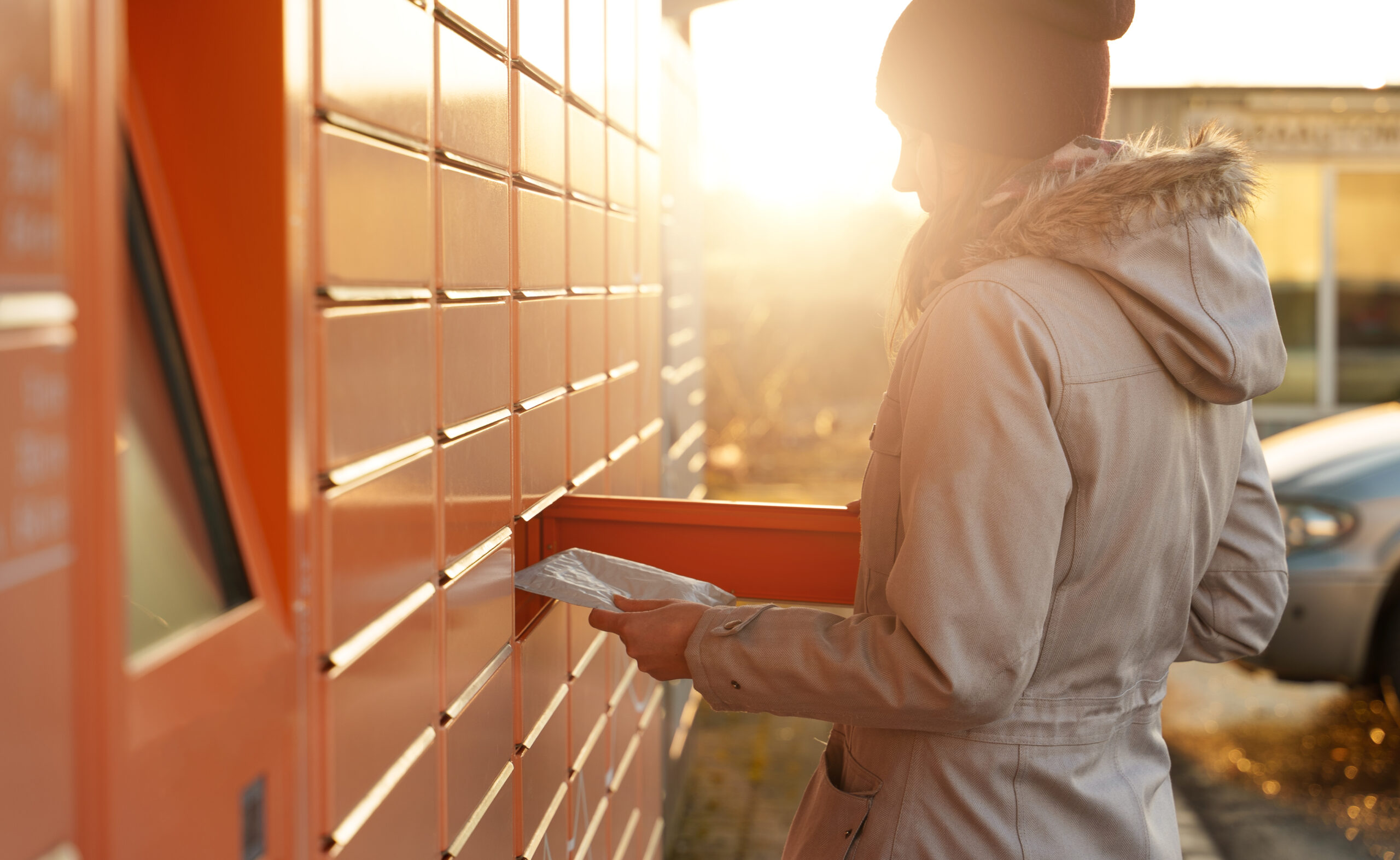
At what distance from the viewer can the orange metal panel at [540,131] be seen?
6.42 feet

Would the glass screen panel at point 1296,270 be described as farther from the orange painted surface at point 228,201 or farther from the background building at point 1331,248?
the orange painted surface at point 228,201

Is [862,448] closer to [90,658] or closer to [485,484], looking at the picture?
[485,484]

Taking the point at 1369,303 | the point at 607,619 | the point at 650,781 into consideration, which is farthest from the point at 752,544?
the point at 1369,303

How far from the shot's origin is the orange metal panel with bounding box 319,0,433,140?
121 cm

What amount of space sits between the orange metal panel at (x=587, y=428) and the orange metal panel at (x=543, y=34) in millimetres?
623

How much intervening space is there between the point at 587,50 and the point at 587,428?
779 millimetres

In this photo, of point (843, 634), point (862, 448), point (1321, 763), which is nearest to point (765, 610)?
point (843, 634)

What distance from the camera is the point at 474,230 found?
1.70 meters

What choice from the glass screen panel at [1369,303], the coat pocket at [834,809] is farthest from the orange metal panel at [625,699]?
the glass screen panel at [1369,303]

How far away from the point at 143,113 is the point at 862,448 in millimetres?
12232

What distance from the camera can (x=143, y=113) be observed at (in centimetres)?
107

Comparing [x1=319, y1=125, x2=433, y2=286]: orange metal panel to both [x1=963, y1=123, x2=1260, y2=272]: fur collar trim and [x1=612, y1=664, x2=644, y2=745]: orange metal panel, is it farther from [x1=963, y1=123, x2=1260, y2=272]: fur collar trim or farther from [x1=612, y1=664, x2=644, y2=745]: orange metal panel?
[x1=612, y1=664, x2=644, y2=745]: orange metal panel

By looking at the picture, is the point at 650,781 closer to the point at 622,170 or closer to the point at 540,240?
the point at 622,170

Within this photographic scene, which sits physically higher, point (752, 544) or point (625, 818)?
point (752, 544)
